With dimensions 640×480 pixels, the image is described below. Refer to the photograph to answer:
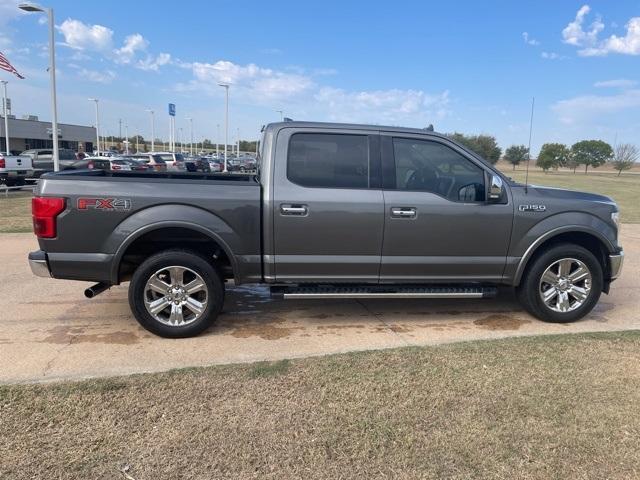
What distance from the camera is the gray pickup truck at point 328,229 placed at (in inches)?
178

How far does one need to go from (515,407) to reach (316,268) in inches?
84.4

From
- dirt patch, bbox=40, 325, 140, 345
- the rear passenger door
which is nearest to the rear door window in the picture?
the rear passenger door

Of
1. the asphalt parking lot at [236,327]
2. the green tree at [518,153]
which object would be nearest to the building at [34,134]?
the green tree at [518,153]

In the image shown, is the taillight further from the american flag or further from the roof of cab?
the american flag

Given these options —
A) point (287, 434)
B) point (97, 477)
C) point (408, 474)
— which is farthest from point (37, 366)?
point (408, 474)

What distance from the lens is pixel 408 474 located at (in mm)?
2744

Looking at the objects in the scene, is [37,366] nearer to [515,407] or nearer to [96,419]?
[96,419]

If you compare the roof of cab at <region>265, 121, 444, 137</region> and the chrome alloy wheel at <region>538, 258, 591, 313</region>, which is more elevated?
the roof of cab at <region>265, 121, 444, 137</region>

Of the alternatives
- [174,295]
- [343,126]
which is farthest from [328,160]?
[174,295]

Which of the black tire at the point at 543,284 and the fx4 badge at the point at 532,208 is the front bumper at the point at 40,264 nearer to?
the fx4 badge at the point at 532,208

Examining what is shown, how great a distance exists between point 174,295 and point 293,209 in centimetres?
136

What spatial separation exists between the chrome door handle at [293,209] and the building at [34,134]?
213 ft

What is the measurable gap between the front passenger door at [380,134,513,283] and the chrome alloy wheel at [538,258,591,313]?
62 cm

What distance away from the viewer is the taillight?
173 inches
